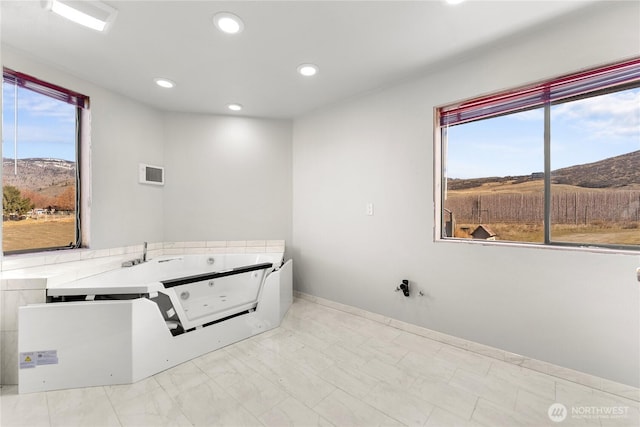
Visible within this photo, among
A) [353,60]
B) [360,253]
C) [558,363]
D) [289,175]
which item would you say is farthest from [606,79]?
[289,175]

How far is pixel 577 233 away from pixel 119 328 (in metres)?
3.21

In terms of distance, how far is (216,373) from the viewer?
180 centimetres

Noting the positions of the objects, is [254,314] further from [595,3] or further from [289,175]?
[595,3]

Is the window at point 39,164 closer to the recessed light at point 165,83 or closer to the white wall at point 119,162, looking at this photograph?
the white wall at point 119,162

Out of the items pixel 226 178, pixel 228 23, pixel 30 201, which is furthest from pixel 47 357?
pixel 228 23

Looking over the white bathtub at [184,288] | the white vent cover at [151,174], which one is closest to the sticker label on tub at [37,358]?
the white bathtub at [184,288]

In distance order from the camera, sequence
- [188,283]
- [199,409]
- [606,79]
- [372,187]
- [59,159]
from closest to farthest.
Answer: [199,409], [606,79], [188,283], [59,159], [372,187]

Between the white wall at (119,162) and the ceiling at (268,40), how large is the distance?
0.14 metres

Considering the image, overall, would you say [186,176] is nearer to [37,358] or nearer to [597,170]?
[37,358]

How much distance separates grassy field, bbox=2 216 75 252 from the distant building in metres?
Result: 3.71

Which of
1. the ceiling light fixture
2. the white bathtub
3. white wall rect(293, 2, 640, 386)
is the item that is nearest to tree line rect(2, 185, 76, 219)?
the white bathtub

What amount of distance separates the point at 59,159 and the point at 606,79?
4293mm

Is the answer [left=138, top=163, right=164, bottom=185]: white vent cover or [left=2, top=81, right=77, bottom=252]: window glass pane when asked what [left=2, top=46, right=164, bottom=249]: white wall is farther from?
[left=2, top=81, right=77, bottom=252]: window glass pane

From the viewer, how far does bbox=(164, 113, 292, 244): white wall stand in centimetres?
317
